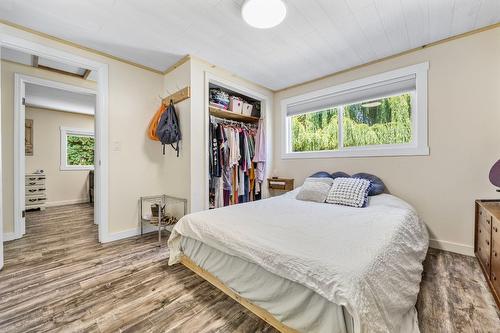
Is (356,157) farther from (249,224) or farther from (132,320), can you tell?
(132,320)

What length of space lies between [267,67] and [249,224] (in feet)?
7.36

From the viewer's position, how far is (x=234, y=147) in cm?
321

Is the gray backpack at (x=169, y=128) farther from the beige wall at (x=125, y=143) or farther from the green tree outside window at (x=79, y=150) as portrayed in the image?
the green tree outside window at (x=79, y=150)

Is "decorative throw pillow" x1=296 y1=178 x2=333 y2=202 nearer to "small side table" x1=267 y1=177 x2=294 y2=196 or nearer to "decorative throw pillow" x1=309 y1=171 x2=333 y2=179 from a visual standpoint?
"decorative throw pillow" x1=309 y1=171 x2=333 y2=179

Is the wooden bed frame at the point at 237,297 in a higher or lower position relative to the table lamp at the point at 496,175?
lower

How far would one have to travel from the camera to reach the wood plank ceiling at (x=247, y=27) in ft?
5.97

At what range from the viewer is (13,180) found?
276 cm

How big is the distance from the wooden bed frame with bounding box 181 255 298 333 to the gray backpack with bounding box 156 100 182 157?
144 centimetres

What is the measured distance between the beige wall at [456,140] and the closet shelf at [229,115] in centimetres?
212

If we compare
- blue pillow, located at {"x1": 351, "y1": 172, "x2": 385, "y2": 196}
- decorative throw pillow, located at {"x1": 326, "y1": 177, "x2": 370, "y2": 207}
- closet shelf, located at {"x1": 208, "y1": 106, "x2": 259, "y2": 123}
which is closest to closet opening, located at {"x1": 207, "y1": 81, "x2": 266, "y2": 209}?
closet shelf, located at {"x1": 208, "y1": 106, "x2": 259, "y2": 123}

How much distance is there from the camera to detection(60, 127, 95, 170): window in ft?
17.0

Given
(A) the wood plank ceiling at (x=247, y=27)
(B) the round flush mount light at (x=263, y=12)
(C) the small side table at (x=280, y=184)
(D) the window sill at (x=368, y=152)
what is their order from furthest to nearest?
(C) the small side table at (x=280, y=184), (D) the window sill at (x=368, y=152), (A) the wood plank ceiling at (x=247, y=27), (B) the round flush mount light at (x=263, y=12)

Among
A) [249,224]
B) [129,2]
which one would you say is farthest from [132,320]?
[129,2]

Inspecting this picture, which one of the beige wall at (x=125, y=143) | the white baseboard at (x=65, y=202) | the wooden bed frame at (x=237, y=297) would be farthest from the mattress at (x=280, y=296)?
the white baseboard at (x=65, y=202)
